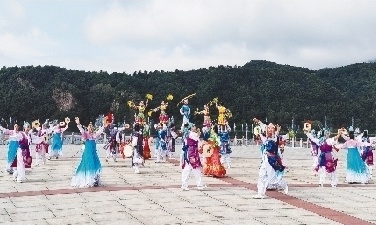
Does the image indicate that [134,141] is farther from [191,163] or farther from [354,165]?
[354,165]

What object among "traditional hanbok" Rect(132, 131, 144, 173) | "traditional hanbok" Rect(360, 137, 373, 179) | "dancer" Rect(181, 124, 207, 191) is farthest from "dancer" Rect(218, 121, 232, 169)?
"dancer" Rect(181, 124, 207, 191)

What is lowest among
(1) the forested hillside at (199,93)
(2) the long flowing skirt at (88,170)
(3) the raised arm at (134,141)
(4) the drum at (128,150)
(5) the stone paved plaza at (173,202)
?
(5) the stone paved plaza at (173,202)

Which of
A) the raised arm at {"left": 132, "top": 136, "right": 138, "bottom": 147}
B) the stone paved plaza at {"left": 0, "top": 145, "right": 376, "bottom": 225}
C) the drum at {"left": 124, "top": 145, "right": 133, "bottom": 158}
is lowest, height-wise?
the stone paved plaza at {"left": 0, "top": 145, "right": 376, "bottom": 225}

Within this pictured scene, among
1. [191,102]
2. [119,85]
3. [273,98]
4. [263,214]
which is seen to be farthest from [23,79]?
[263,214]

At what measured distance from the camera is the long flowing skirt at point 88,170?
15.0 metres

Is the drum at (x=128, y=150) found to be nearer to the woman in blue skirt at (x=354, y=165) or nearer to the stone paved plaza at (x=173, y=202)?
the stone paved plaza at (x=173, y=202)

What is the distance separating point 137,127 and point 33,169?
4.40 meters

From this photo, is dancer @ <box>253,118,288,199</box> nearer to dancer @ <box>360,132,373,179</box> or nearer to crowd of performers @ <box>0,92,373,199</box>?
crowd of performers @ <box>0,92,373,199</box>

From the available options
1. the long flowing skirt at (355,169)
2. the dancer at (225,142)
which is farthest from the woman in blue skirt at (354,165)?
the dancer at (225,142)

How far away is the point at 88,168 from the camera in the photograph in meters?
15.1

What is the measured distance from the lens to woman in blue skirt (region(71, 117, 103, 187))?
1498 centimetres

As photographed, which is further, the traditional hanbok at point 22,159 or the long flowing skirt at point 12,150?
the long flowing skirt at point 12,150

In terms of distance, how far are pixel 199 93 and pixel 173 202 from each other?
58.9 m

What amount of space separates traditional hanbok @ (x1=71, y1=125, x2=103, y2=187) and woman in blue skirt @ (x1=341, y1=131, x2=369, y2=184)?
792cm
